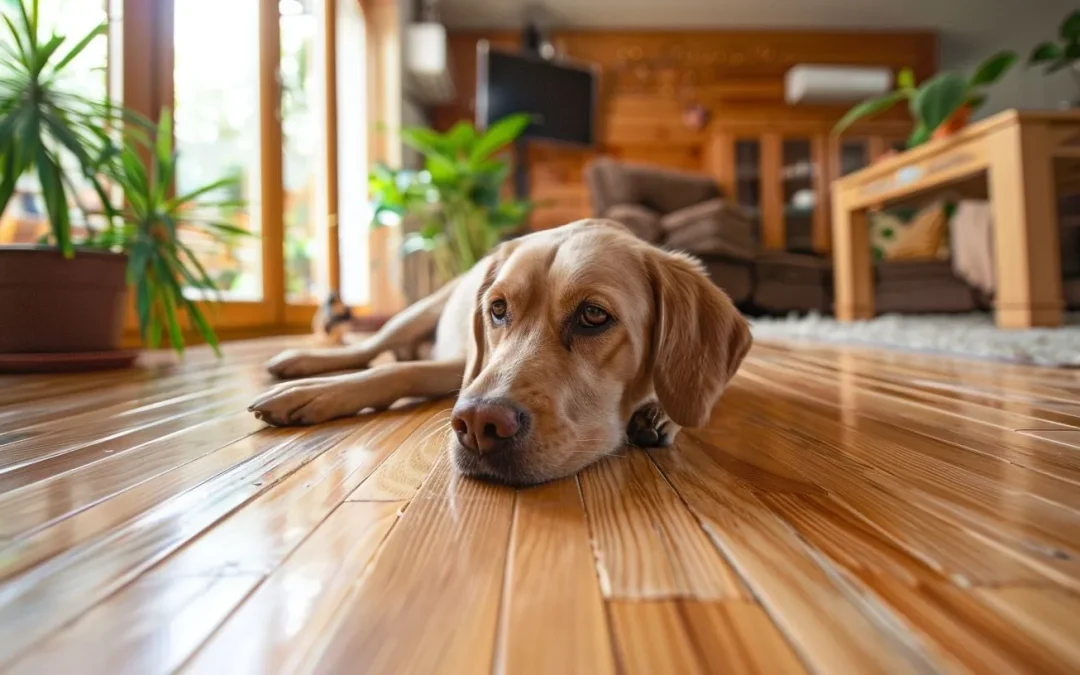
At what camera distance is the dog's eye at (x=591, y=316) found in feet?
4.57

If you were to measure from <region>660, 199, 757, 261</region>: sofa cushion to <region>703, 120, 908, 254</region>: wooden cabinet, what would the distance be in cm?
241

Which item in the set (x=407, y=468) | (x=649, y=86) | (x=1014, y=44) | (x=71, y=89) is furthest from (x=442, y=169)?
(x=1014, y=44)

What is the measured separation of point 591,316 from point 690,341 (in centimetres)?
25

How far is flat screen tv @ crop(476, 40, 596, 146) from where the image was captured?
802 centimetres

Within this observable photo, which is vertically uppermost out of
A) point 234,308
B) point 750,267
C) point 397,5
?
point 397,5

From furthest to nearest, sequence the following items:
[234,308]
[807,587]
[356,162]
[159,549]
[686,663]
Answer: [356,162]
[234,308]
[159,549]
[807,587]
[686,663]

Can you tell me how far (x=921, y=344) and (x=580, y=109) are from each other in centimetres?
612

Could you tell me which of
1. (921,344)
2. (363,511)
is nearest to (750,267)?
(921,344)

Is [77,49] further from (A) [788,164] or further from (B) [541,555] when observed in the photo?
(A) [788,164]

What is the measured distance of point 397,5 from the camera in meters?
7.27

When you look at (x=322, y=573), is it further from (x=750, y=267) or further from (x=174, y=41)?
(x=750, y=267)

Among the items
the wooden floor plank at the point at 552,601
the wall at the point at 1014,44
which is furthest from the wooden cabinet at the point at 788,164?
the wooden floor plank at the point at 552,601

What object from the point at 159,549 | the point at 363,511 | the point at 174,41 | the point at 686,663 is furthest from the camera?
the point at 174,41

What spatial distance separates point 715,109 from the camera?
9094mm
